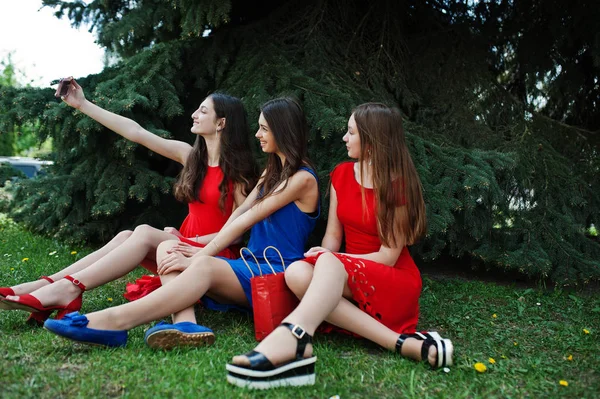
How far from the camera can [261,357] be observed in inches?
77.9

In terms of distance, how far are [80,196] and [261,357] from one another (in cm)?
290

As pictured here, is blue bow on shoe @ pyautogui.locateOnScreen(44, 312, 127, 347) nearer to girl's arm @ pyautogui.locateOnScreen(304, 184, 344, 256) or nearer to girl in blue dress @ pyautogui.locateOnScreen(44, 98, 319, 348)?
girl in blue dress @ pyautogui.locateOnScreen(44, 98, 319, 348)

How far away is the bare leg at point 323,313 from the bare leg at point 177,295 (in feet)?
1.06

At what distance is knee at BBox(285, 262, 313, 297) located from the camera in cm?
242

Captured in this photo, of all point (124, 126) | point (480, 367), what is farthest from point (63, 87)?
point (480, 367)

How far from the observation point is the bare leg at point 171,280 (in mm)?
2453

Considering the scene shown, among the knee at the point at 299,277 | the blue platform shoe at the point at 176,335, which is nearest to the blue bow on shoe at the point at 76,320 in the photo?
the blue platform shoe at the point at 176,335

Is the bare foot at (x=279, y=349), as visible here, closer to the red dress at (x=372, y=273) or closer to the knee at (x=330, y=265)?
the knee at (x=330, y=265)

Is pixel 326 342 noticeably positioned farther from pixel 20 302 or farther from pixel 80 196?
pixel 80 196

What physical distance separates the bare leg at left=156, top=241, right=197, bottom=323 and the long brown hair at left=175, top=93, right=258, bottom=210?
1.75ft

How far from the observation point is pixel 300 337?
6.79 ft

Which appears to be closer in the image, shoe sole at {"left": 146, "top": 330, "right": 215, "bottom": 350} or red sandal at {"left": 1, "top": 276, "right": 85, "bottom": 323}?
shoe sole at {"left": 146, "top": 330, "right": 215, "bottom": 350}

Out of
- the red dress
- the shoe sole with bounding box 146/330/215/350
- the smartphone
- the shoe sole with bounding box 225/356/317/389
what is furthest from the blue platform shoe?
the smartphone

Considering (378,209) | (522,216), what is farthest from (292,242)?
(522,216)
